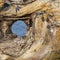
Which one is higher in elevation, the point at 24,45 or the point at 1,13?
the point at 1,13

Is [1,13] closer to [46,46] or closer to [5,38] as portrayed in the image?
[5,38]

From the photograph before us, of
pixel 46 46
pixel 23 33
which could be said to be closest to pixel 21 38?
pixel 23 33

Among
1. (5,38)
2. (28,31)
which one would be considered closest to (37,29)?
(28,31)

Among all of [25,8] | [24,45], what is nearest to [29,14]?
[25,8]

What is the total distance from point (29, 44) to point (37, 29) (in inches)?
8.5

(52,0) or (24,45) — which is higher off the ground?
(52,0)

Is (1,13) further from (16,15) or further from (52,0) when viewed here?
(52,0)

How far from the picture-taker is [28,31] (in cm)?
491

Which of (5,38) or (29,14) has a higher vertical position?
(29,14)

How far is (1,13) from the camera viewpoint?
4.92 metres

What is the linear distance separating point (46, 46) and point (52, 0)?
0.58 meters

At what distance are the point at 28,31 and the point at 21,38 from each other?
13cm

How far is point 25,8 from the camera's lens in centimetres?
488

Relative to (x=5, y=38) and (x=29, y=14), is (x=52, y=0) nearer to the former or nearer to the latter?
(x=29, y=14)
